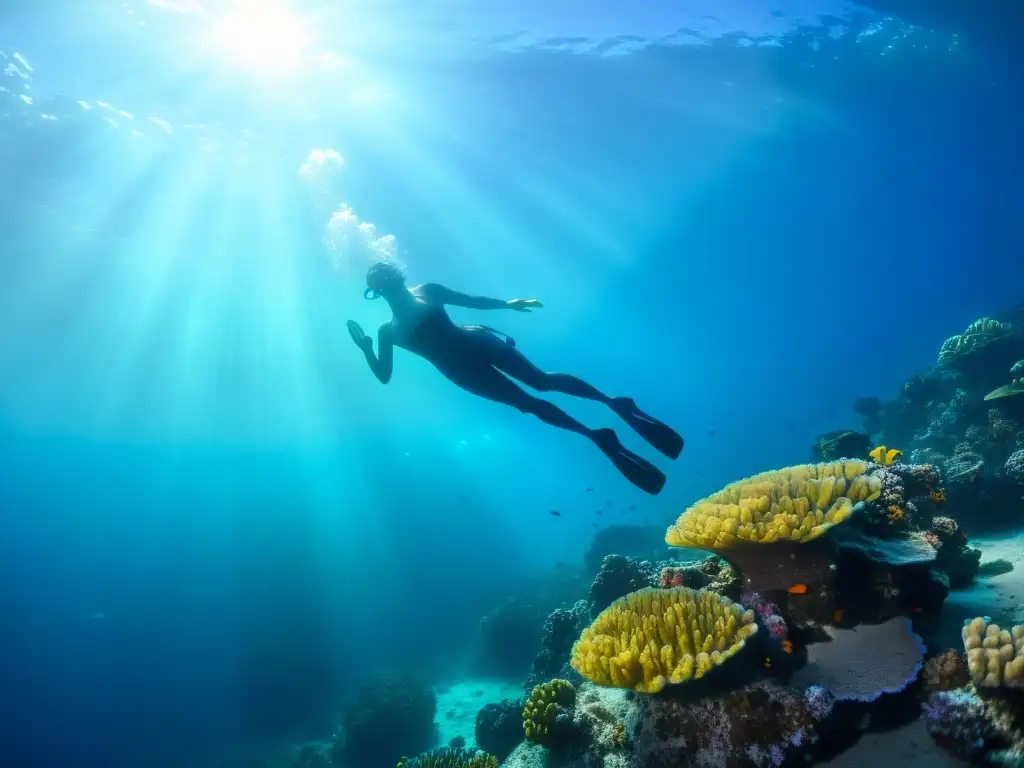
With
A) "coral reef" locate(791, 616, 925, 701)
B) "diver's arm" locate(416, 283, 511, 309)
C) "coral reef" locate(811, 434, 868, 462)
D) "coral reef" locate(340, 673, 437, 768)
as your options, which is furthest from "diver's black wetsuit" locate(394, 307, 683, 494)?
"coral reef" locate(340, 673, 437, 768)

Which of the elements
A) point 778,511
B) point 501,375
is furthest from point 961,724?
point 501,375

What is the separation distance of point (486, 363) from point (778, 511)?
12.5 feet

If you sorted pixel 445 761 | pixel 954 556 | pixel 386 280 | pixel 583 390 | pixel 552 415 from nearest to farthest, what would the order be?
pixel 954 556
pixel 552 415
pixel 583 390
pixel 445 761
pixel 386 280

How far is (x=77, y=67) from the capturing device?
16469mm

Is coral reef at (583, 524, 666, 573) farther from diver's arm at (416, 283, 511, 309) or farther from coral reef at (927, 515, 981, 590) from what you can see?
coral reef at (927, 515, 981, 590)

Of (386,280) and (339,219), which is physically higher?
(339,219)

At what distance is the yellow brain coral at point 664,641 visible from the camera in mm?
2869

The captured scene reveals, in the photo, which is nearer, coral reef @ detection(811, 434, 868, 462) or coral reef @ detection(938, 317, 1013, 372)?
coral reef @ detection(811, 434, 868, 462)

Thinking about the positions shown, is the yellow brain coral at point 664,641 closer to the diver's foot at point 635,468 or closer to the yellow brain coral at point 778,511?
the yellow brain coral at point 778,511

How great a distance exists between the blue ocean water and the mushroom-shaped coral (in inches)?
672

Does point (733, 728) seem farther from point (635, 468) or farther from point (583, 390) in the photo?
point (583, 390)

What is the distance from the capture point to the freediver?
17.0 ft

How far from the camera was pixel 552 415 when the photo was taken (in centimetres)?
569

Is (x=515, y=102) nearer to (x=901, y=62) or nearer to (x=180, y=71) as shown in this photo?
(x=180, y=71)
